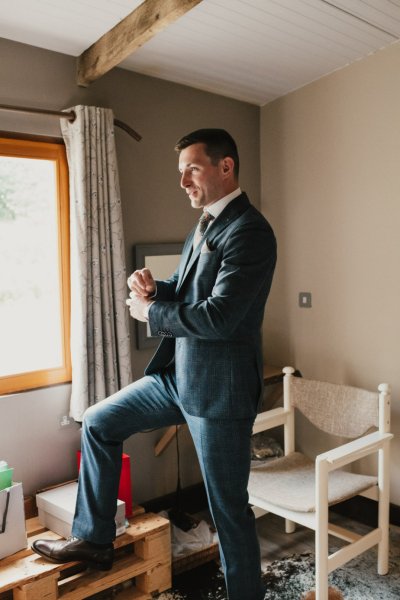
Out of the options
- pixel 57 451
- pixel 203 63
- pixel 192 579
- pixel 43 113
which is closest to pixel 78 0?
pixel 43 113

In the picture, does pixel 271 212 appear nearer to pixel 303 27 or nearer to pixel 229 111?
pixel 229 111

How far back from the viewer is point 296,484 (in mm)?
2475

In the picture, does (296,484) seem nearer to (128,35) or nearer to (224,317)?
(224,317)

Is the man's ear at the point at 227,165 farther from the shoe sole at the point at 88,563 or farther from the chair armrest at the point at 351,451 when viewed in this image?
the shoe sole at the point at 88,563

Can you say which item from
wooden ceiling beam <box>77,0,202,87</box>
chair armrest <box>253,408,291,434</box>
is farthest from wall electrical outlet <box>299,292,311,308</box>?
wooden ceiling beam <box>77,0,202,87</box>

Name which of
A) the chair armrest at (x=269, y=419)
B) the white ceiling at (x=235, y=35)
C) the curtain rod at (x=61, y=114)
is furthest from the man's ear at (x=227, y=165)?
the chair armrest at (x=269, y=419)

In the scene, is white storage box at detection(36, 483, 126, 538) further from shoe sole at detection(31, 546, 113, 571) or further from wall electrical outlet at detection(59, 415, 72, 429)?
wall electrical outlet at detection(59, 415, 72, 429)

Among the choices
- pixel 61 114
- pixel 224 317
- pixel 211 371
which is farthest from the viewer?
pixel 61 114

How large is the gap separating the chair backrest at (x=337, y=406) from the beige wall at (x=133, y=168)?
68 centimetres

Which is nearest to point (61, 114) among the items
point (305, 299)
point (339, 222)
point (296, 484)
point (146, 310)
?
point (146, 310)

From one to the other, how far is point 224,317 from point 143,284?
344 mm

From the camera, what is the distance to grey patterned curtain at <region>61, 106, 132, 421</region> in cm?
251

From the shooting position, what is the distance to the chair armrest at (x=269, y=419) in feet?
8.96

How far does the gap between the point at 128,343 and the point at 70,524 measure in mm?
813
